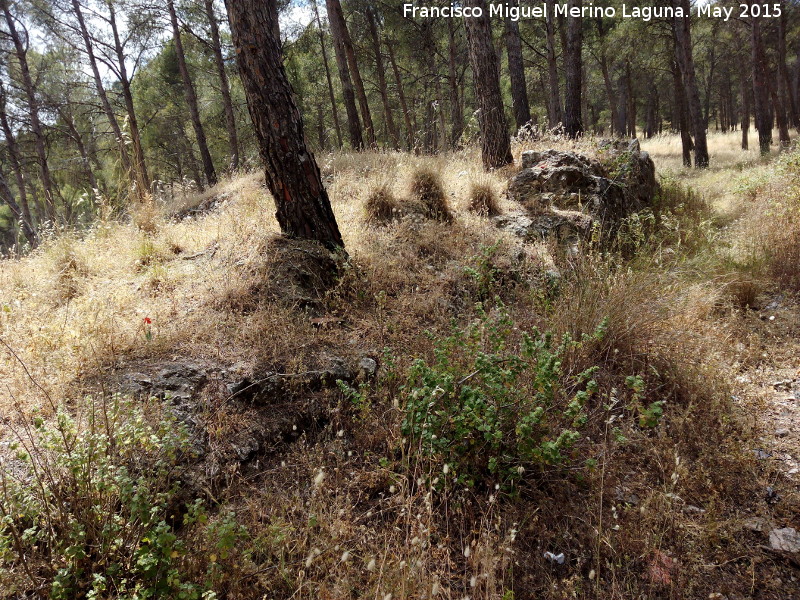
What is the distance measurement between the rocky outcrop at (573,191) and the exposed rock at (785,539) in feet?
10.6

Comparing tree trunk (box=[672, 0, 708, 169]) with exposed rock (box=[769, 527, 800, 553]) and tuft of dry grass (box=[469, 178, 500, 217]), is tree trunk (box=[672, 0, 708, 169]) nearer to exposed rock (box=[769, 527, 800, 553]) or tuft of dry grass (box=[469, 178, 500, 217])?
tuft of dry grass (box=[469, 178, 500, 217])

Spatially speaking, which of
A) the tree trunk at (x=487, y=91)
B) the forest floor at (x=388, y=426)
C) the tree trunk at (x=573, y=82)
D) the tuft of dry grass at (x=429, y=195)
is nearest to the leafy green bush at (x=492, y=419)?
the forest floor at (x=388, y=426)

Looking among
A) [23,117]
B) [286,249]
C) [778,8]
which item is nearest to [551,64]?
[778,8]

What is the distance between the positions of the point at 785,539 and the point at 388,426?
1.98m

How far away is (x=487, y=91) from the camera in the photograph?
6.05 meters

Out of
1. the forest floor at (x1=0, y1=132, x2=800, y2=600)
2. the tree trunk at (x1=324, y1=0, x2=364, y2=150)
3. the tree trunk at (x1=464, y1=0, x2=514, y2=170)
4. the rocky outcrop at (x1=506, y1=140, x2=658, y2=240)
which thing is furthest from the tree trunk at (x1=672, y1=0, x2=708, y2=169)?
the forest floor at (x1=0, y1=132, x2=800, y2=600)

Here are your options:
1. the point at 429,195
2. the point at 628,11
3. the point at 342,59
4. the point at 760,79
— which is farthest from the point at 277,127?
the point at 628,11

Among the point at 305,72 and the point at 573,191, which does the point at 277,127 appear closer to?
the point at 573,191

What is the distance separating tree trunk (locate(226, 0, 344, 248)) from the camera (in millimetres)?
3402

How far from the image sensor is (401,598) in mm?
1548

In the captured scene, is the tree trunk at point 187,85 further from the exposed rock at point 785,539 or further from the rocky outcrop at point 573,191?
the exposed rock at point 785,539

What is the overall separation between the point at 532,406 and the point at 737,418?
1.41 m

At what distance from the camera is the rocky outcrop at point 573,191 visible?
496 centimetres

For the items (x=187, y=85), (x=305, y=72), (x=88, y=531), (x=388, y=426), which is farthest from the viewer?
(x=305, y=72)
